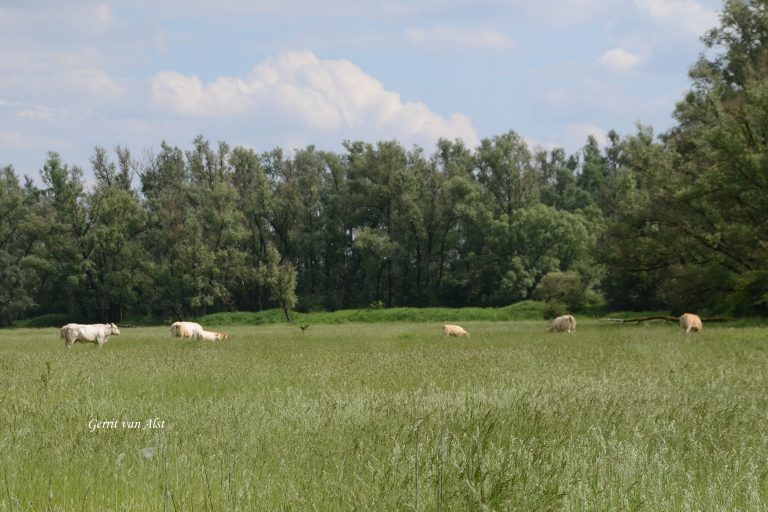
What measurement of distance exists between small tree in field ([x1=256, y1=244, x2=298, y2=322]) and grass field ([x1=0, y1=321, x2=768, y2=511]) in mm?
60045

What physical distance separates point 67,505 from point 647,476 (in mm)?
4520

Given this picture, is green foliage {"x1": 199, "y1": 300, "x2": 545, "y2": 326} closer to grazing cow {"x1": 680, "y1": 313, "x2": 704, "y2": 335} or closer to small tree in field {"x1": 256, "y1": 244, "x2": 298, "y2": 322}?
small tree in field {"x1": 256, "y1": 244, "x2": 298, "y2": 322}

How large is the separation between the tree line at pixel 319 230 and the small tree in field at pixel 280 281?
21 cm

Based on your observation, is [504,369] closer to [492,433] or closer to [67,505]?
[492,433]

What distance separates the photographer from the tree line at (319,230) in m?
75.1

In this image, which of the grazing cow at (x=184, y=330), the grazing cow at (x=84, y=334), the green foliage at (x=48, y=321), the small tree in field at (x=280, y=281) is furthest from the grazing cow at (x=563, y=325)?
the green foliage at (x=48, y=321)

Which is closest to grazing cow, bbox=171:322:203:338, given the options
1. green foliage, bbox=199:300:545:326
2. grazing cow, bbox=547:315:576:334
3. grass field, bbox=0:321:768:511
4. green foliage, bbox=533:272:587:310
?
→ grazing cow, bbox=547:315:576:334

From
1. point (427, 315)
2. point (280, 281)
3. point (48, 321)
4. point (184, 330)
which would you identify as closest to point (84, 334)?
point (184, 330)

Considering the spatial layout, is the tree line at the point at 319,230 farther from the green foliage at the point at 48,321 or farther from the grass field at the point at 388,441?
the grass field at the point at 388,441

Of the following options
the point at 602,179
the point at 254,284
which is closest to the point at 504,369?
the point at 254,284

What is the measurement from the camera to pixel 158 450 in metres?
7.00

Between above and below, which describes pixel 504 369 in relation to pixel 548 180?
below

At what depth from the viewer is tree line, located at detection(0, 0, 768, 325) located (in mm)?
75125

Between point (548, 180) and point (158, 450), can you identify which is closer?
point (158, 450)
